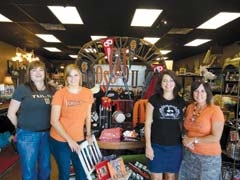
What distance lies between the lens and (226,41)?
306 inches

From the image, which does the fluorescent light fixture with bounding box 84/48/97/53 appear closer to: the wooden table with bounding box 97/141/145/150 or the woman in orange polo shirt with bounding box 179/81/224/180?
the wooden table with bounding box 97/141/145/150

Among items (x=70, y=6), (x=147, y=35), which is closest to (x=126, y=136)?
(x=70, y=6)

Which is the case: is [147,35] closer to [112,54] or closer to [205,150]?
[112,54]

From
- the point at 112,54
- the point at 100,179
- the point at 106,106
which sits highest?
the point at 112,54

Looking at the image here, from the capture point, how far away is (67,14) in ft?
17.7

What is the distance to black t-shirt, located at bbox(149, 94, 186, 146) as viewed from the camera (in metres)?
2.51

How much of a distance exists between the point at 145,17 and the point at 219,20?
1.51m

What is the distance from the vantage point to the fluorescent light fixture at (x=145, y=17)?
16.6 ft

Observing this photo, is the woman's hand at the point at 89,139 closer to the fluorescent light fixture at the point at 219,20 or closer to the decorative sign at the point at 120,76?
the decorative sign at the point at 120,76

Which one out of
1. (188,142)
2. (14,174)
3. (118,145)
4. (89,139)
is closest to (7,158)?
(14,174)

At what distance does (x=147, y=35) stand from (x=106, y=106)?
170 inches

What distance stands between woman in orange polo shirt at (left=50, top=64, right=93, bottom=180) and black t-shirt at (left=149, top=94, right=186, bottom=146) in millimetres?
653

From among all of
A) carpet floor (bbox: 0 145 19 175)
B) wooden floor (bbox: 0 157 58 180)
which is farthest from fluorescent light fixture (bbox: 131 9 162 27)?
carpet floor (bbox: 0 145 19 175)

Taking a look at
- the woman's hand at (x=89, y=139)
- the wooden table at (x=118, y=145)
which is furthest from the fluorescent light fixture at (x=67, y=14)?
the woman's hand at (x=89, y=139)
